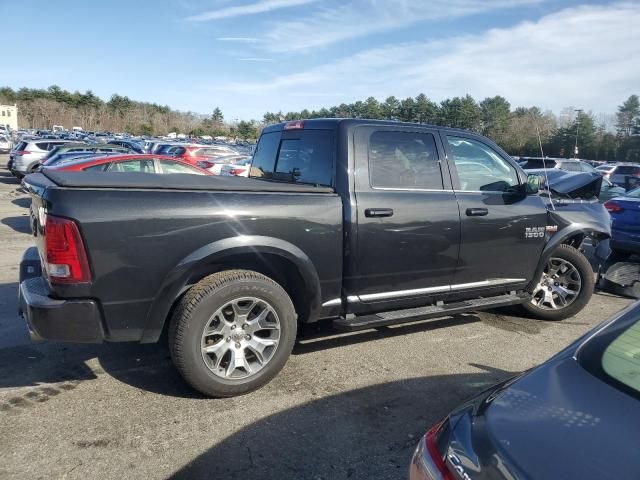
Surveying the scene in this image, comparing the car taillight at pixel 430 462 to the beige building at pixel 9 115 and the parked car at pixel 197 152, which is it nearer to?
the parked car at pixel 197 152

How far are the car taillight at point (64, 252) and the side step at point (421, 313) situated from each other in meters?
1.92

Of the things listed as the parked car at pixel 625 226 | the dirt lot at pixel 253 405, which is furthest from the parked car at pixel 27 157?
the parked car at pixel 625 226

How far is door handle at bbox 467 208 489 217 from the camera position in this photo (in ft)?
14.1

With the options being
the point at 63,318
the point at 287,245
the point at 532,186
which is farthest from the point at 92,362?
the point at 532,186

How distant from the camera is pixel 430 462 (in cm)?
161

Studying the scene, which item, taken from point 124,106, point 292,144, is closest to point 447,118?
point 292,144

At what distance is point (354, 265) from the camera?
3.79 metres

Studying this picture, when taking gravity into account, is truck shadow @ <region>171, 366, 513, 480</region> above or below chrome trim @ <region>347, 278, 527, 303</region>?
below

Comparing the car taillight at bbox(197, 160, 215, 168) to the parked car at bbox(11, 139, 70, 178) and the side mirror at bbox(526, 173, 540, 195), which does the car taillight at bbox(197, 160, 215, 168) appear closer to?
the parked car at bbox(11, 139, 70, 178)

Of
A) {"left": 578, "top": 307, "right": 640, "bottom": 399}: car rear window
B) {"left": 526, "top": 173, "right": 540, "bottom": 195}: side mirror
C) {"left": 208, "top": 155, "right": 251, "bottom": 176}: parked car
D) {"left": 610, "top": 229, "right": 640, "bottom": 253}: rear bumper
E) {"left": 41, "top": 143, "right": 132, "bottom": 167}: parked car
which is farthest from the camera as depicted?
{"left": 208, "top": 155, "right": 251, "bottom": 176}: parked car

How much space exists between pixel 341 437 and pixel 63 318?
186 cm

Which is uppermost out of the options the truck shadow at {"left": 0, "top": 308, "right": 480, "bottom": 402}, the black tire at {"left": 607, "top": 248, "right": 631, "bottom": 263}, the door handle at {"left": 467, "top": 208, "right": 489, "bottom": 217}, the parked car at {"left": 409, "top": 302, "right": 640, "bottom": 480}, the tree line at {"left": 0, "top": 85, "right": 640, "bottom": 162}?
the tree line at {"left": 0, "top": 85, "right": 640, "bottom": 162}

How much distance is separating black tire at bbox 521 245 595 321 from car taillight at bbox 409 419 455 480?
13.0 feet

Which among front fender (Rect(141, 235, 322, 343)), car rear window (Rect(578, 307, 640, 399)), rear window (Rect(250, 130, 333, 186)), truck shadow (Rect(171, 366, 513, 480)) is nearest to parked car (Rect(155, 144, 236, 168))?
rear window (Rect(250, 130, 333, 186))
